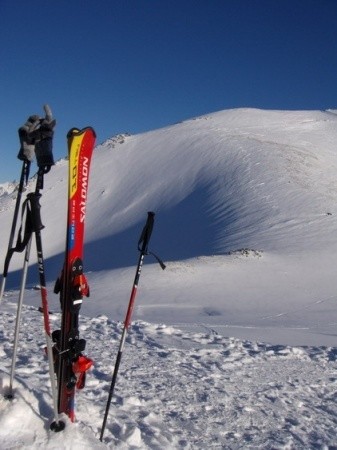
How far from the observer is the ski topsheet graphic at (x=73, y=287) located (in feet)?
13.7

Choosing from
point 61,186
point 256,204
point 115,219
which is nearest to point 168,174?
point 115,219

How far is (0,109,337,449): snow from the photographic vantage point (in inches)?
190

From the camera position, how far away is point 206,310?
40.2ft

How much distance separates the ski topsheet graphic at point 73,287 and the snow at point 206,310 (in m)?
0.39

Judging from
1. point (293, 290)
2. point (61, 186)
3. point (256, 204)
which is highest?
point (61, 186)

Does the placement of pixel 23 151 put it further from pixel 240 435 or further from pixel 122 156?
pixel 122 156

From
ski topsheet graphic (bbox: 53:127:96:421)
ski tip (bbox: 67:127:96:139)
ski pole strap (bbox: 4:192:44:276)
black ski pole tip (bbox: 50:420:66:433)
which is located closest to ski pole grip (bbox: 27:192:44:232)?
ski pole strap (bbox: 4:192:44:276)

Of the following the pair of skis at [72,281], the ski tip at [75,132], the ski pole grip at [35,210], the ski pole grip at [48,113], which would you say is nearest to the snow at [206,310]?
the pair of skis at [72,281]

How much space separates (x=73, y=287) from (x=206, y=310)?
8478 mm

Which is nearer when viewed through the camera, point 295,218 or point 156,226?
point 295,218

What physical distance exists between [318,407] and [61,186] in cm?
3710

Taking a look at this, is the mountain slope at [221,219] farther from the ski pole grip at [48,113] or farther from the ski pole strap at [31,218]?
the ski pole grip at [48,113]

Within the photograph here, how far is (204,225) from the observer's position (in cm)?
2616

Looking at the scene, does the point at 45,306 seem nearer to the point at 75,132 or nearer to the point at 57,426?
the point at 57,426
